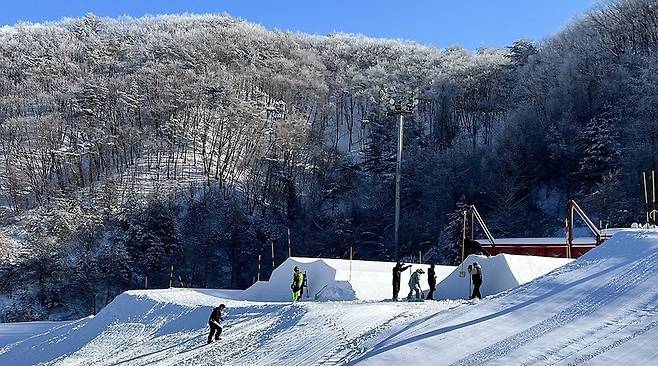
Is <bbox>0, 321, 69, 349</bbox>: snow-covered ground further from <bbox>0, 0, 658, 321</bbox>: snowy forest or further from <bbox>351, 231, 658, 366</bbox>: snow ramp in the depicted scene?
<bbox>351, 231, 658, 366</bbox>: snow ramp

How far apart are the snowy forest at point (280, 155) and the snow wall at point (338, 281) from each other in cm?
1550

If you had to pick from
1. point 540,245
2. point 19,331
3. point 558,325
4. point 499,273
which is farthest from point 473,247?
point 19,331

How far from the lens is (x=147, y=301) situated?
22.3 m

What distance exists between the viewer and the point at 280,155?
61719 millimetres

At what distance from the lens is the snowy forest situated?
1810 inches

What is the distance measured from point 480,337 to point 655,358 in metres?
2.58

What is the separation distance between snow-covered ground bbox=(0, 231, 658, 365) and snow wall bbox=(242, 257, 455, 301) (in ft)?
11.0

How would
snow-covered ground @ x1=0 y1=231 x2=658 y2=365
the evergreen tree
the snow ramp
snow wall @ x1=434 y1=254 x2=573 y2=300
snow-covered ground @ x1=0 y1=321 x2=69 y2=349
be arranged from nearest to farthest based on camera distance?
the snow ramp < snow-covered ground @ x1=0 y1=231 x2=658 y2=365 < snow wall @ x1=434 y1=254 x2=573 y2=300 < snow-covered ground @ x1=0 y1=321 x2=69 y2=349 < the evergreen tree

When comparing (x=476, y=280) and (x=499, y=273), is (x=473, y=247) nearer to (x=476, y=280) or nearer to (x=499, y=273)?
(x=499, y=273)

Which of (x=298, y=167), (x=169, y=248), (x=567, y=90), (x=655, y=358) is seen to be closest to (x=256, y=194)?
(x=298, y=167)

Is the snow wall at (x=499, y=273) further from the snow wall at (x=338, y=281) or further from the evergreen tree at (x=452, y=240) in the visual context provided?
the evergreen tree at (x=452, y=240)

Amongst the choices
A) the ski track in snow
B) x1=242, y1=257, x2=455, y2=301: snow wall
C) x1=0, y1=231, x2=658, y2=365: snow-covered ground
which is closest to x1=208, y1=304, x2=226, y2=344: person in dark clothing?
x1=0, y1=231, x2=658, y2=365: snow-covered ground

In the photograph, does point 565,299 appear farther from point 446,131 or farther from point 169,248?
point 446,131

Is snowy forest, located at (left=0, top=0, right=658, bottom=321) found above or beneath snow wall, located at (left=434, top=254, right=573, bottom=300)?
above
